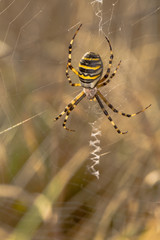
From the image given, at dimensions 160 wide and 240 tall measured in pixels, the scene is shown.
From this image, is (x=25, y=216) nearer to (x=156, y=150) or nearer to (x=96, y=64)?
(x=156, y=150)

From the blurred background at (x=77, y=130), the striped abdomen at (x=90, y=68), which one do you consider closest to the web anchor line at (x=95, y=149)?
the blurred background at (x=77, y=130)

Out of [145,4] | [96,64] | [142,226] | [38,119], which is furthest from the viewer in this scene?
[38,119]

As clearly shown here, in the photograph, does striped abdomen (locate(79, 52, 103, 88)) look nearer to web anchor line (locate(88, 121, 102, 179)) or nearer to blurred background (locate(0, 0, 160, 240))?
blurred background (locate(0, 0, 160, 240))

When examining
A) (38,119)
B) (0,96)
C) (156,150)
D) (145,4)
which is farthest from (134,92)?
(0,96)

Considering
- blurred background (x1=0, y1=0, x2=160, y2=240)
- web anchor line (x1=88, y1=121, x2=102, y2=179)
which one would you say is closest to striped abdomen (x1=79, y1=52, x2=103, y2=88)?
blurred background (x1=0, y1=0, x2=160, y2=240)

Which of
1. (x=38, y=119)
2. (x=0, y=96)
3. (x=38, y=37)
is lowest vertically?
(x=38, y=119)

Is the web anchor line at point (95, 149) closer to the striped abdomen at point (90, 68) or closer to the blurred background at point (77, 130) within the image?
the blurred background at point (77, 130)
